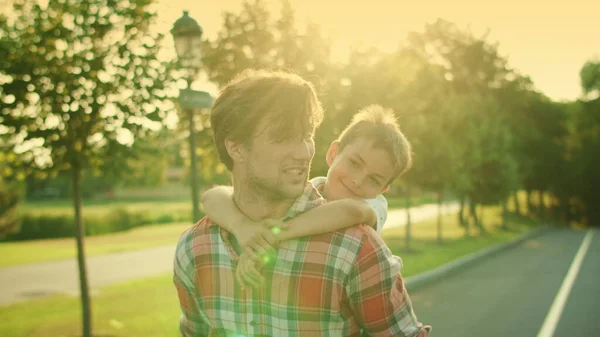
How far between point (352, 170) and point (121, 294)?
32.3ft

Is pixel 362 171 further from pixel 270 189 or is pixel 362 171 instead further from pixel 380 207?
pixel 270 189

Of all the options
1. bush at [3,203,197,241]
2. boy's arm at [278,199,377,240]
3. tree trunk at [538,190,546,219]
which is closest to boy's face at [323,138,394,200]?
boy's arm at [278,199,377,240]

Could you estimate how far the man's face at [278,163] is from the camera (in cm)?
169

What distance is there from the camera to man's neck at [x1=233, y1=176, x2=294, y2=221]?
178 centimetres

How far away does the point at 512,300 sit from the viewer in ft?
36.3

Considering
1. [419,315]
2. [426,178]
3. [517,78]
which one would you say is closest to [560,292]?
[419,315]

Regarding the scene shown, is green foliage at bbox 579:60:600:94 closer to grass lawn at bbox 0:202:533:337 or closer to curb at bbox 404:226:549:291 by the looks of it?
curb at bbox 404:226:549:291

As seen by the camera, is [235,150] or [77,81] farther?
[77,81]

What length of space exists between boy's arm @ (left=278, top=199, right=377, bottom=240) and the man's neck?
7 cm

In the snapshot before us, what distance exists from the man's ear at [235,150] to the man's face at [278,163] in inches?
1.9

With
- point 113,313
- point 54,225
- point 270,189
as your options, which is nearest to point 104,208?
point 54,225

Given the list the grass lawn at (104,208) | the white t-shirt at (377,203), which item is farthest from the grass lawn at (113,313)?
the grass lawn at (104,208)

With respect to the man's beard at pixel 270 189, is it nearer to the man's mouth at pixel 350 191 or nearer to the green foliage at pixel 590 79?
the man's mouth at pixel 350 191

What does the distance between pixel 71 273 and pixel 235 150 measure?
16.0m
